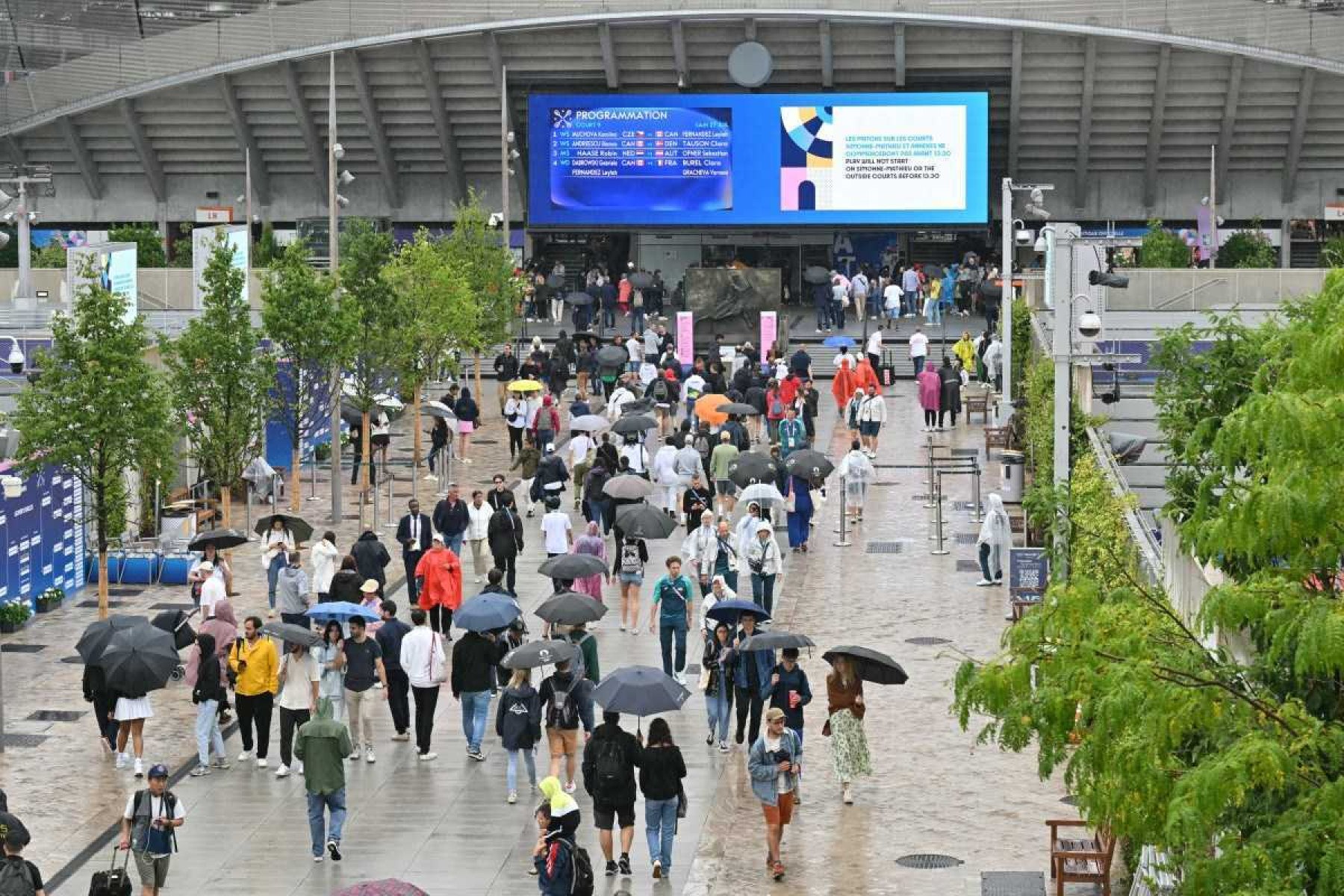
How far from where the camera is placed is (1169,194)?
6606 cm

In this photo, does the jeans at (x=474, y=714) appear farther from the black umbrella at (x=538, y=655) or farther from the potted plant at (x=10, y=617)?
the potted plant at (x=10, y=617)

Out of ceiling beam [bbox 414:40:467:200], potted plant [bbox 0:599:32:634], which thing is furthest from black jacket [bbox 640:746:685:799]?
ceiling beam [bbox 414:40:467:200]

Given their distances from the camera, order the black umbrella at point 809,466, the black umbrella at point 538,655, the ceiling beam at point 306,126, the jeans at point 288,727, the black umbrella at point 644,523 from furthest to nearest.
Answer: the ceiling beam at point 306,126 → the black umbrella at point 809,466 → the black umbrella at point 644,523 → the jeans at point 288,727 → the black umbrella at point 538,655

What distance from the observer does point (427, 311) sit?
135ft

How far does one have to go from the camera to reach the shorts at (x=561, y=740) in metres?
20.0

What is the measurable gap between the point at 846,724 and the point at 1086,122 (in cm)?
4540

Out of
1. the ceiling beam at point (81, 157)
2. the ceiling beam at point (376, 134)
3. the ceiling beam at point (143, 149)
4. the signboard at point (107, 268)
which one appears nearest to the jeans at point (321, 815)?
the signboard at point (107, 268)

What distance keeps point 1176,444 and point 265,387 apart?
1688cm

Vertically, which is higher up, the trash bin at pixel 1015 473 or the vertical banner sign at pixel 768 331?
the vertical banner sign at pixel 768 331

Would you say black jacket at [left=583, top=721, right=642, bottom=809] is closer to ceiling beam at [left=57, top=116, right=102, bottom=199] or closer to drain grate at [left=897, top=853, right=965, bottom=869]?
drain grate at [left=897, top=853, right=965, bottom=869]

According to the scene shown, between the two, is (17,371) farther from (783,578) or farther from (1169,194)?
(1169,194)

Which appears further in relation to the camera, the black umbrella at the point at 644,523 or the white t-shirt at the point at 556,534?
the white t-shirt at the point at 556,534

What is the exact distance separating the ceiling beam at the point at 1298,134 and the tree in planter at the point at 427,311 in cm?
2740

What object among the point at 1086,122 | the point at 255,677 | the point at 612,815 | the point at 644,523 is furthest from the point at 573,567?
the point at 1086,122
